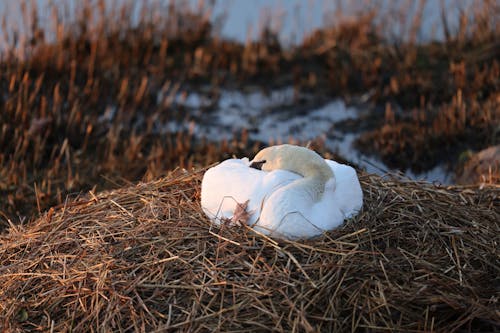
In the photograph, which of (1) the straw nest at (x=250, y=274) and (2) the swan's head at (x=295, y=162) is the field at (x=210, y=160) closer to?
(1) the straw nest at (x=250, y=274)

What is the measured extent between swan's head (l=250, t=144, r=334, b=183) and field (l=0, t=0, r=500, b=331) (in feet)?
0.94

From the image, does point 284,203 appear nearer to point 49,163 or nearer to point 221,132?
A: point 49,163

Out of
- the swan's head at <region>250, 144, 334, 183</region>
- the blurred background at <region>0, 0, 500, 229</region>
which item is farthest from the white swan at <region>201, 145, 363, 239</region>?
the blurred background at <region>0, 0, 500, 229</region>

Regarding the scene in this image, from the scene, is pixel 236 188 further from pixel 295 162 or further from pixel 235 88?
pixel 235 88

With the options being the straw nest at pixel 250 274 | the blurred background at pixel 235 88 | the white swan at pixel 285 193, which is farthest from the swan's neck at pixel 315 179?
the blurred background at pixel 235 88

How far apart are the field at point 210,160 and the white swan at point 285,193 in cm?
9

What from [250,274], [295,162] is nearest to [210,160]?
[295,162]

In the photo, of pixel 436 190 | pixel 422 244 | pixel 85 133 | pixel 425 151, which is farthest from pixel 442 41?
pixel 422 244

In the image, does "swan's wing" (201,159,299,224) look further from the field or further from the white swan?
the field

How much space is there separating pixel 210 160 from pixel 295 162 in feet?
9.40

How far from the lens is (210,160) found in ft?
20.7

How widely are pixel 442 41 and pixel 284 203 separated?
20.6ft

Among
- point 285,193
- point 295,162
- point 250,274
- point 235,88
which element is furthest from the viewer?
point 235,88

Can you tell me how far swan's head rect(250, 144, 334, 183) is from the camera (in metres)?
3.41
